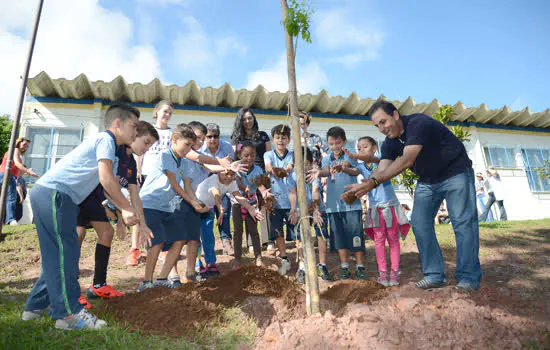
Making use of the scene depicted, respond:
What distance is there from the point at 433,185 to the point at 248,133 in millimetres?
2526

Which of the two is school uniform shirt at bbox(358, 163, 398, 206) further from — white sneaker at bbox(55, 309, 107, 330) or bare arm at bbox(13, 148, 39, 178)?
bare arm at bbox(13, 148, 39, 178)

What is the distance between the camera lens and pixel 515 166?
44.2 ft

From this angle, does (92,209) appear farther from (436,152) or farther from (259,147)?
(436,152)

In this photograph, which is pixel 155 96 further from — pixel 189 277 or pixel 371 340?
pixel 371 340

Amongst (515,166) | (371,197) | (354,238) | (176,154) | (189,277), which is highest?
(515,166)

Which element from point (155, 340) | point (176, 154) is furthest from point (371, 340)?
point (176, 154)

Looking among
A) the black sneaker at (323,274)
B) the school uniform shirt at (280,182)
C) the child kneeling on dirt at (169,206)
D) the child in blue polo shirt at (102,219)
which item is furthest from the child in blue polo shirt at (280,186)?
the child in blue polo shirt at (102,219)

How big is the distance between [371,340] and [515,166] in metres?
14.5

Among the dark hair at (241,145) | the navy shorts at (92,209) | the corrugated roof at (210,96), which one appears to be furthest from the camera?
the corrugated roof at (210,96)

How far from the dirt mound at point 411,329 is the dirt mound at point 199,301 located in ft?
Answer: 1.86

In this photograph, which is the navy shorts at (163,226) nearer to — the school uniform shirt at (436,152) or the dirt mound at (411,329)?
the dirt mound at (411,329)

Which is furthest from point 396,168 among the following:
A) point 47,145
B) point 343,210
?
point 47,145

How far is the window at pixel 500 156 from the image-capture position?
43.7 feet

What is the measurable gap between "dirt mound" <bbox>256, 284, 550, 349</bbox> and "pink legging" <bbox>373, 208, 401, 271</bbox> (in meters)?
1.45
